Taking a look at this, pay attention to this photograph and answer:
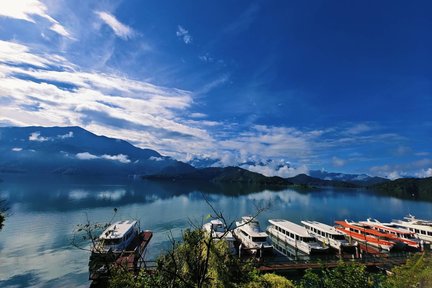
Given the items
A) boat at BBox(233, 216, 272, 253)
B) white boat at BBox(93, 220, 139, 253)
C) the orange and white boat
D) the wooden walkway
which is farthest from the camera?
the orange and white boat

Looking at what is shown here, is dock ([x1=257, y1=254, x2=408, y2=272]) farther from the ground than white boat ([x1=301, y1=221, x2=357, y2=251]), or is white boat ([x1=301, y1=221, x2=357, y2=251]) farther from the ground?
white boat ([x1=301, y1=221, x2=357, y2=251])

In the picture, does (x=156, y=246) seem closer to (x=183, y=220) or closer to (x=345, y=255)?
(x=183, y=220)

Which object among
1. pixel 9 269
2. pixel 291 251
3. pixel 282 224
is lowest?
pixel 9 269

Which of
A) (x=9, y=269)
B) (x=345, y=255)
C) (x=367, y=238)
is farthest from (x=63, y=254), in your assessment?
(x=367, y=238)

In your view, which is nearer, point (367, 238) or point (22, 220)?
point (367, 238)

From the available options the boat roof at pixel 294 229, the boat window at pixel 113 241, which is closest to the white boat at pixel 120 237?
the boat window at pixel 113 241

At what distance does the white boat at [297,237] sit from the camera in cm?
3649

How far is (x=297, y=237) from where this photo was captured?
39719 mm

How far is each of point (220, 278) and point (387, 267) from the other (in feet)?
88.1

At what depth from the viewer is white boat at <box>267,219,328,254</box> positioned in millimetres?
36491

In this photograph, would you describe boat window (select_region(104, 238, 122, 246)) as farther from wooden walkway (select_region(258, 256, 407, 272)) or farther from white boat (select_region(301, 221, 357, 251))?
white boat (select_region(301, 221, 357, 251))

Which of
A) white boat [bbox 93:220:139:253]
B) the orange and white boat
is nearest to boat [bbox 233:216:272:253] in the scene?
white boat [bbox 93:220:139:253]

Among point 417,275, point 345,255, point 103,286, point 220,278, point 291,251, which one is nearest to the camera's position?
point 220,278

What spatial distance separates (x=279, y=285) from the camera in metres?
12.6
